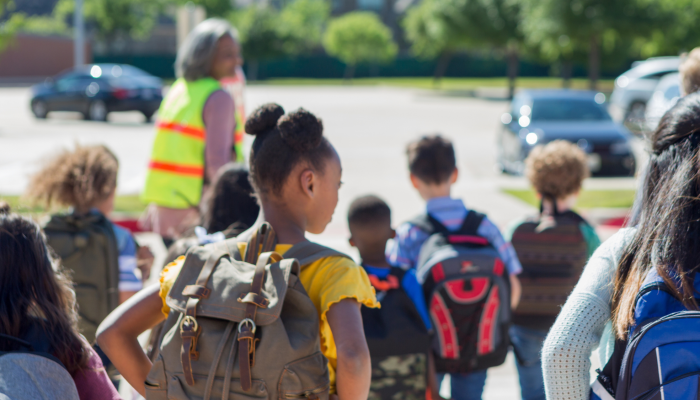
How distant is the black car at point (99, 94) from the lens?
938 inches

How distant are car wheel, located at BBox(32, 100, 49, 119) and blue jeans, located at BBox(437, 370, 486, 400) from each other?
79.9 ft

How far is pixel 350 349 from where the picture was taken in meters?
1.76

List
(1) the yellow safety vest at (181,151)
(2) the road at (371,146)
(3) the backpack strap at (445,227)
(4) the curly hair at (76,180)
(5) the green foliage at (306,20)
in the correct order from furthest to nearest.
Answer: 1. (5) the green foliage at (306,20)
2. (2) the road at (371,146)
3. (1) the yellow safety vest at (181,151)
4. (4) the curly hair at (76,180)
5. (3) the backpack strap at (445,227)

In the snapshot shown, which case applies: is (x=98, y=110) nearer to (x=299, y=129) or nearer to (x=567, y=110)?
(x=567, y=110)

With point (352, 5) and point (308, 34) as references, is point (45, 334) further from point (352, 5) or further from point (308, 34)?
point (352, 5)

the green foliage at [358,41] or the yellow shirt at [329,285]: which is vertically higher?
the green foliage at [358,41]

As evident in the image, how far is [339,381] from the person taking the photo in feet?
5.93

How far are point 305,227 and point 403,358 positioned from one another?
1054 millimetres

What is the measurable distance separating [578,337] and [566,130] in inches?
471

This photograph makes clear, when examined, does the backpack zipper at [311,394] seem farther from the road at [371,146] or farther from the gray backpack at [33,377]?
the road at [371,146]

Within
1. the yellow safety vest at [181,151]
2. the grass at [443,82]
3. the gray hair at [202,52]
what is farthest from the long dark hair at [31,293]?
the grass at [443,82]

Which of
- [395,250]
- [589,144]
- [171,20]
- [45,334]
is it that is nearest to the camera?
[45,334]

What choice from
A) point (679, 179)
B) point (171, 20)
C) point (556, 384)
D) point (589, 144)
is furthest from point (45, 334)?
point (171, 20)

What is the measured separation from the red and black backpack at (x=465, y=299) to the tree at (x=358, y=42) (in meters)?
59.6
